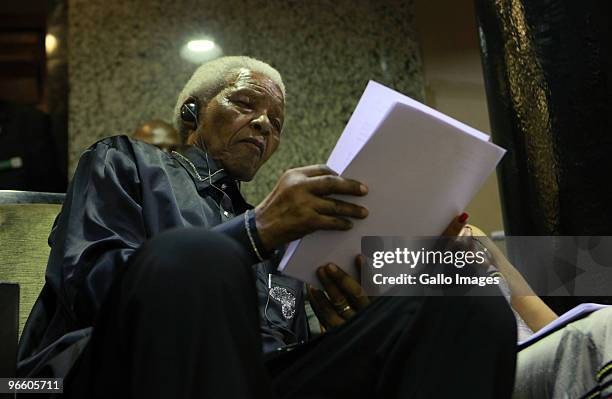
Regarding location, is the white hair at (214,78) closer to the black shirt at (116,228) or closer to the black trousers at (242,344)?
the black shirt at (116,228)

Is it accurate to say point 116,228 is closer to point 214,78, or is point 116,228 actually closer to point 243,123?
point 243,123

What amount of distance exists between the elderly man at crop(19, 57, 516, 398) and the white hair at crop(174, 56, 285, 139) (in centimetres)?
30

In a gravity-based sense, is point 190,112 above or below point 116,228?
above

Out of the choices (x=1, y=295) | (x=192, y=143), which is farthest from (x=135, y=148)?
(x=1, y=295)

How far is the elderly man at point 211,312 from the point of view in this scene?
850mm

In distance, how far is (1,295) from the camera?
1.11 m

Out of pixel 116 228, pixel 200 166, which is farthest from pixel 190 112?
pixel 116 228

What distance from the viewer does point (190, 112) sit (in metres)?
1.92

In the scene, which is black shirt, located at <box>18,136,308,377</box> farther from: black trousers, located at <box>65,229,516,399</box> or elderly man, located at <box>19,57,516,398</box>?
black trousers, located at <box>65,229,516,399</box>

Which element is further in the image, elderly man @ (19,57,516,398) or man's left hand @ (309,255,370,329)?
man's left hand @ (309,255,370,329)

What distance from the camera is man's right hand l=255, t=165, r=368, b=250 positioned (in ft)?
3.88

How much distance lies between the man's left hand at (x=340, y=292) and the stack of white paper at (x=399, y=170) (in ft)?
0.04

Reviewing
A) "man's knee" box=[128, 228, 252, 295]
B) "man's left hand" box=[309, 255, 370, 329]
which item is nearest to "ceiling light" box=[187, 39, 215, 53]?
"man's left hand" box=[309, 255, 370, 329]

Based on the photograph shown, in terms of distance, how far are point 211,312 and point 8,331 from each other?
1.28ft
